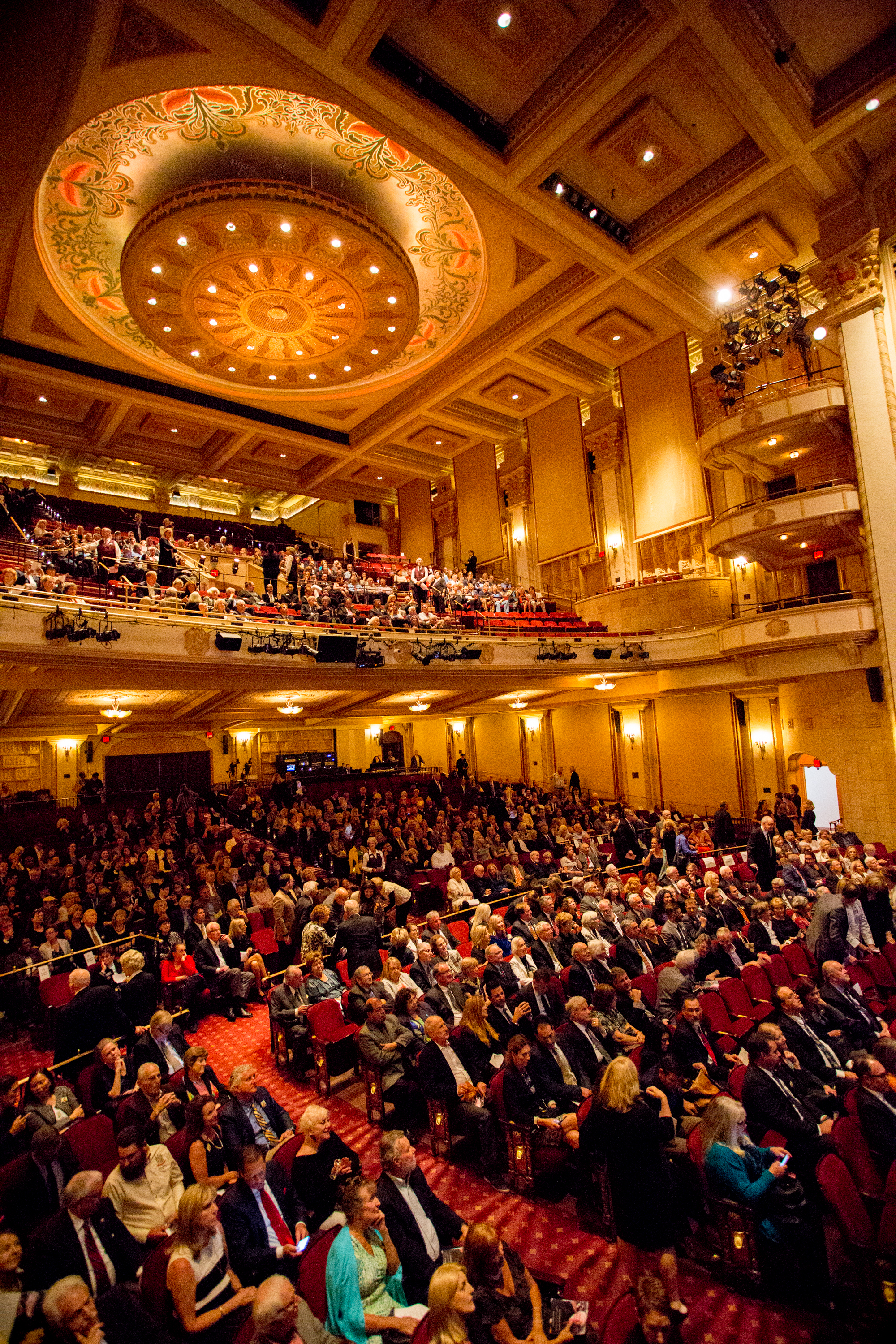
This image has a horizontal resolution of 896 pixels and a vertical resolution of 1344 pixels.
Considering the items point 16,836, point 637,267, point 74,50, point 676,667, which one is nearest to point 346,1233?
point 74,50

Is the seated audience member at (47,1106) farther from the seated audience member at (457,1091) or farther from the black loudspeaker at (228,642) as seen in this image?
the black loudspeaker at (228,642)

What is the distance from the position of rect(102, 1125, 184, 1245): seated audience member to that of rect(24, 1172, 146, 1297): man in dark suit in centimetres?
17

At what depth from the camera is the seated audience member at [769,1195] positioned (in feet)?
9.35

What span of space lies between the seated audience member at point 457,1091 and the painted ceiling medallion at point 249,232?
37.0 ft

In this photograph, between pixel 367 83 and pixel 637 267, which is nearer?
pixel 367 83

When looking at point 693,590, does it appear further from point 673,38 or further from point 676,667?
point 673,38

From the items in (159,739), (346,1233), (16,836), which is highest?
(159,739)

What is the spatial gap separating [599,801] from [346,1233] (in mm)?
14836

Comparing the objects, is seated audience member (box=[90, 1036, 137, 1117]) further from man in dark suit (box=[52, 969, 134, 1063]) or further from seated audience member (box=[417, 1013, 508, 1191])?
seated audience member (box=[417, 1013, 508, 1191])

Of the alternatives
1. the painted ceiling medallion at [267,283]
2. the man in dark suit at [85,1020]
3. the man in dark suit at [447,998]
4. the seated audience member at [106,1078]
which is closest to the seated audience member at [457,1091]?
the man in dark suit at [447,998]

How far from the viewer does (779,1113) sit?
335cm

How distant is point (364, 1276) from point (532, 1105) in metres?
1.57

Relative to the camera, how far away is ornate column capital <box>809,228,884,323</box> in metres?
11.2

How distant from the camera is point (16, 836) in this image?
10508 mm
